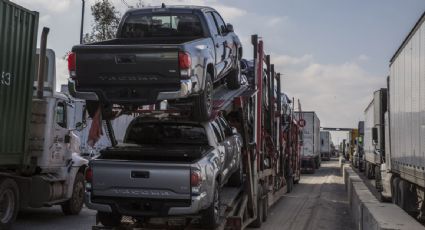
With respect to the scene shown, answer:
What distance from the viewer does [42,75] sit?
1039cm

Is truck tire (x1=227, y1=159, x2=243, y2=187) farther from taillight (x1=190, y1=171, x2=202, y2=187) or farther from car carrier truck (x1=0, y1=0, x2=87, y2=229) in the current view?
car carrier truck (x1=0, y1=0, x2=87, y2=229)

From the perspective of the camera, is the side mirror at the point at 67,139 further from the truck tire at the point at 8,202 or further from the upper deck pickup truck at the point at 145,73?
the upper deck pickup truck at the point at 145,73

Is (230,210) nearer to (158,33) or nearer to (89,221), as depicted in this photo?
(158,33)

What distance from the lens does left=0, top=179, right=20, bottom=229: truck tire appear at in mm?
9219

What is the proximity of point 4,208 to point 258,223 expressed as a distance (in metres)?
4.77

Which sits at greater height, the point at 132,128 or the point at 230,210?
the point at 132,128

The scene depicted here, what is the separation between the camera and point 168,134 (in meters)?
8.02

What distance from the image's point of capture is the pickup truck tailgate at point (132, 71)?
22.6 feet

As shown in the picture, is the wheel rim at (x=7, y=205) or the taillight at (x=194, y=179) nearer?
the taillight at (x=194, y=179)

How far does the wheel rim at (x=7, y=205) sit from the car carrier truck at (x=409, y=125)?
6833 millimetres

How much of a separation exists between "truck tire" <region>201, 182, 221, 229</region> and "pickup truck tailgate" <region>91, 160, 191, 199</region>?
0.61 metres

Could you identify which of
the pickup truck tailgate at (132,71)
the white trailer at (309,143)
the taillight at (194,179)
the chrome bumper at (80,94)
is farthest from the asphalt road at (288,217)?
the white trailer at (309,143)

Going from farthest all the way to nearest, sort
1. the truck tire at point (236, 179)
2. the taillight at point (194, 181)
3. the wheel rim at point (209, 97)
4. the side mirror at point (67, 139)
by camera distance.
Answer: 1. the side mirror at point (67, 139)
2. the truck tire at point (236, 179)
3. the wheel rim at point (209, 97)
4. the taillight at point (194, 181)

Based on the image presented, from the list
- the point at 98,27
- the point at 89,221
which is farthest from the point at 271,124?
the point at 98,27
